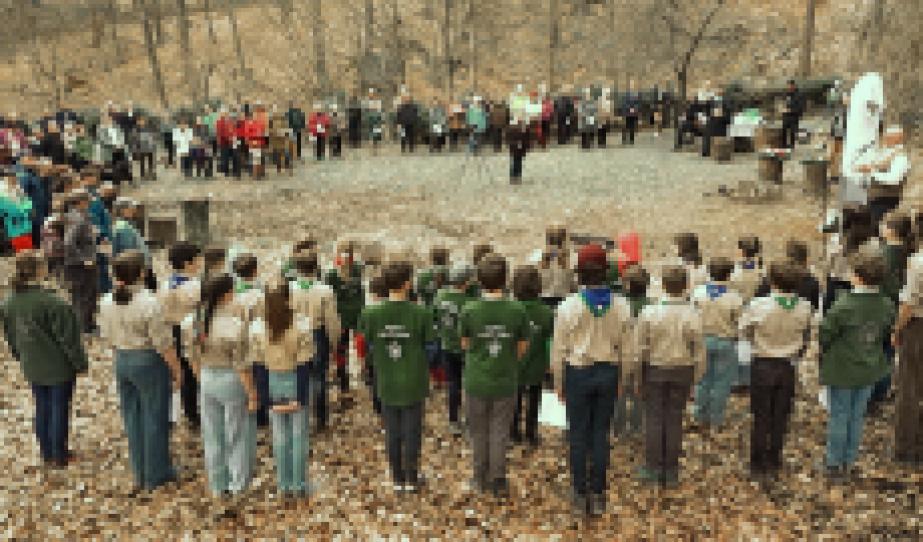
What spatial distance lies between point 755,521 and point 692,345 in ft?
4.03

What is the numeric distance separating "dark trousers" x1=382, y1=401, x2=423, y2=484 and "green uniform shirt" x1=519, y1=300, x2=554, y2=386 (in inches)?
32.8

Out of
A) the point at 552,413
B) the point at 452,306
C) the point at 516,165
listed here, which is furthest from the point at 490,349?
the point at 516,165

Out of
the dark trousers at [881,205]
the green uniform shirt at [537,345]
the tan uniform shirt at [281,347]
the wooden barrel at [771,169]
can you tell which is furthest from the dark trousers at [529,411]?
the wooden barrel at [771,169]

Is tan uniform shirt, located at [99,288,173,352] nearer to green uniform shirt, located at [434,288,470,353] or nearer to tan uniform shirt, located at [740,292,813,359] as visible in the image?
green uniform shirt, located at [434,288,470,353]

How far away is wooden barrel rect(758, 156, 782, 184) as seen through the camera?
1528 cm

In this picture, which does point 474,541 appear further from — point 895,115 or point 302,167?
point 895,115

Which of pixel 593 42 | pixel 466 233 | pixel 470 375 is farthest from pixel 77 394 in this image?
pixel 593 42

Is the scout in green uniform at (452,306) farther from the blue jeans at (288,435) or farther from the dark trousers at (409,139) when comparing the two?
the dark trousers at (409,139)

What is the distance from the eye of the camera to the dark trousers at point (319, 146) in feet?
62.5

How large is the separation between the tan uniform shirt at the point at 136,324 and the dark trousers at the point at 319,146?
14591 mm

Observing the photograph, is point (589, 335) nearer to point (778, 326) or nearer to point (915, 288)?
point (778, 326)

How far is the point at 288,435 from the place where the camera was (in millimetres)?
5012

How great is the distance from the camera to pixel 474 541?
187 inches

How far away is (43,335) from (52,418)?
2.34 feet
